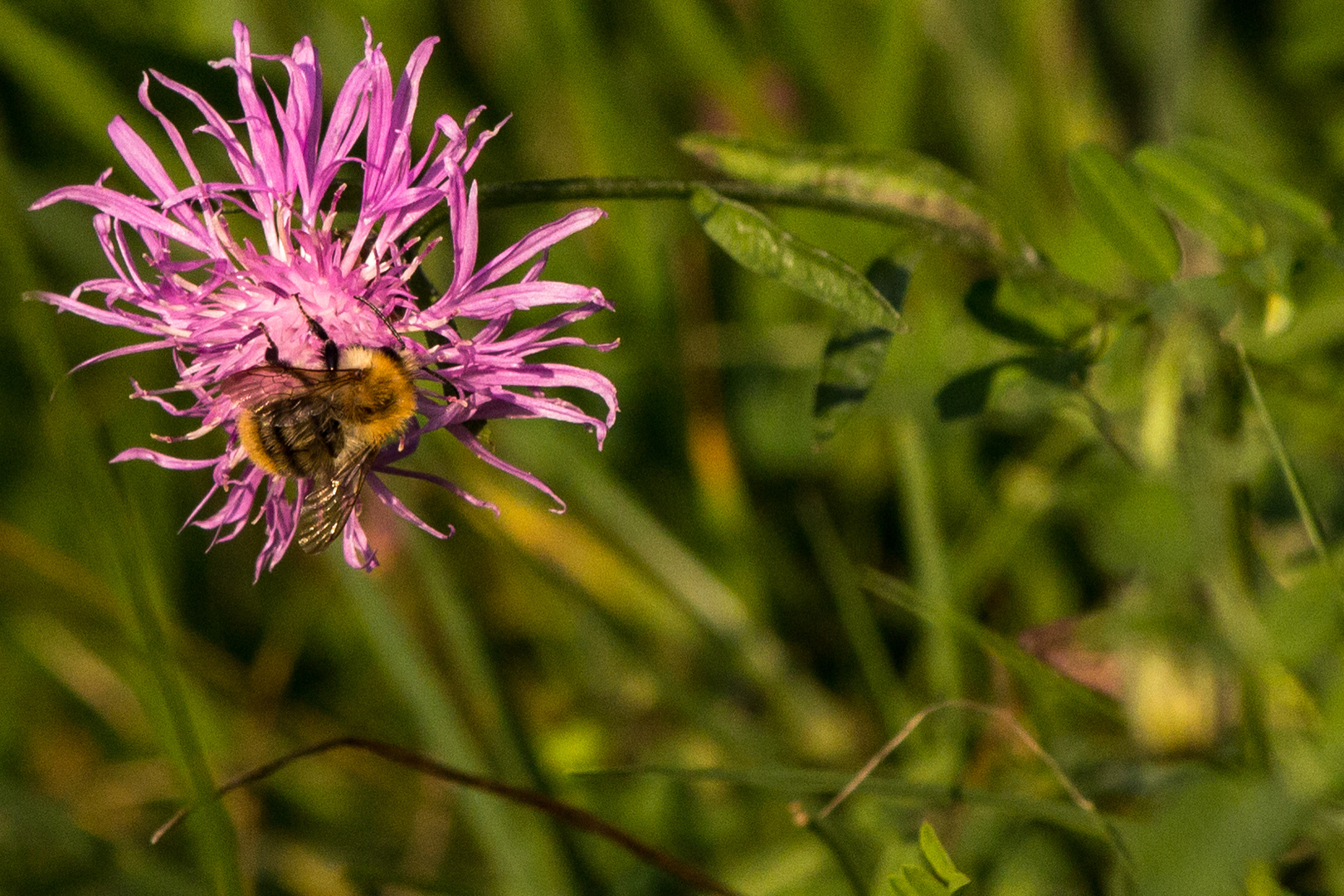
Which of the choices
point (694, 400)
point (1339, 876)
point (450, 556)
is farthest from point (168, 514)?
point (1339, 876)

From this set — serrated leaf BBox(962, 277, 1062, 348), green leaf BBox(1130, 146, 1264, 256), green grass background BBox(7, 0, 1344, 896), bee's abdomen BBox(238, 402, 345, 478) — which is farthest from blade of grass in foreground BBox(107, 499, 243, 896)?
green leaf BBox(1130, 146, 1264, 256)

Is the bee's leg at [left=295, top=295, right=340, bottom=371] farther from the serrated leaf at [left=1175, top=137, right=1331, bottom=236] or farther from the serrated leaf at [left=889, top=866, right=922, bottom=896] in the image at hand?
the serrated leaf at [left=1175, top=137, right=1331, bottom=236]

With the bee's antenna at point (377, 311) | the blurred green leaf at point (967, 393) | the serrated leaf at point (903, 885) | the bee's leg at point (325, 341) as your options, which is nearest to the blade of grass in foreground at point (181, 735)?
the bee's leg at point (325, 341)

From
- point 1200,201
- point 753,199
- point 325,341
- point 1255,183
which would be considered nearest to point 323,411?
point 325,341

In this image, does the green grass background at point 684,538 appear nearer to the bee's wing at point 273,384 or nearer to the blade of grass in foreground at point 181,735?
the blade of grass in foreground at point 181,735

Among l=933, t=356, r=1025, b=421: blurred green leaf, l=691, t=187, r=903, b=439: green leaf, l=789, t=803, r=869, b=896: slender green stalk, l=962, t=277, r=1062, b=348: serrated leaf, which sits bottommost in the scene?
l=789, t=803, r=869, b=896: slender green stalk

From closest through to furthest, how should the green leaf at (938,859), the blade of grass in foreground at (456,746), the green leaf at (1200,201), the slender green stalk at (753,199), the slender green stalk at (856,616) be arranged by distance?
the green leaf at (938,859)
the slender green stalk at (753,199)
the green leaf at (1200,201)
the blade of grass in foreground at (456,746)
the slender green stalk at (856,616)

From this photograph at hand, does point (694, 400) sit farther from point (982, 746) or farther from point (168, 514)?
Result: point (168, 514)
